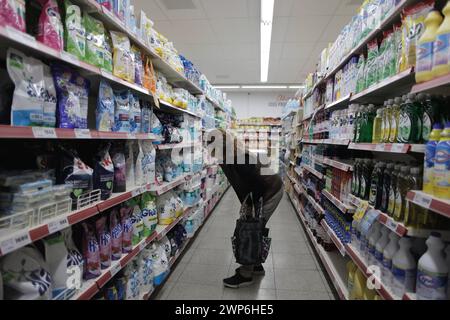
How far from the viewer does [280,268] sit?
2.87m

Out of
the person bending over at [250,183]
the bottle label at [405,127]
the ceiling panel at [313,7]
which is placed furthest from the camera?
the ceiling panel at [313,7]

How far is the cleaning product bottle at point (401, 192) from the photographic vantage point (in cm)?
138

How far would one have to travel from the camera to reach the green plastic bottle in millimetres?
1303

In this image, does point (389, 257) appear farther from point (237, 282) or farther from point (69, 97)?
point (69, 97)

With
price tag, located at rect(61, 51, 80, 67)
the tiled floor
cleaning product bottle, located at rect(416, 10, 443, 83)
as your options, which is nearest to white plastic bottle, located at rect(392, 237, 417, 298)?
cleaning product bottle, located at rect(416, 10, 443, 83)

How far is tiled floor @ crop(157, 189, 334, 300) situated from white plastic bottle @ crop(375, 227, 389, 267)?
1.00 metres

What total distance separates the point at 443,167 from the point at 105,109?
69.3 inches

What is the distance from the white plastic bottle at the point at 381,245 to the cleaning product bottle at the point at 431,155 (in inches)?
20.8

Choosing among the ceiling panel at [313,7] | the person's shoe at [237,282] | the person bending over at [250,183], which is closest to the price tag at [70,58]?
the person bending over at [250,183]

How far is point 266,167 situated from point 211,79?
769 centimetres

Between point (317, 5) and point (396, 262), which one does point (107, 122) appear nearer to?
point (396, 262)

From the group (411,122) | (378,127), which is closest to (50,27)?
(411,122)

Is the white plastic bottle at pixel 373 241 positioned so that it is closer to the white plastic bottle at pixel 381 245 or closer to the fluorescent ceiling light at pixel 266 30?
the white plastic bottle at pixel 381 245

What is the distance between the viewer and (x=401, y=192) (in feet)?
4.61
